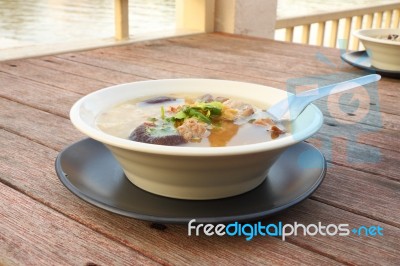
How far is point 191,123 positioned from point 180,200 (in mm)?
88

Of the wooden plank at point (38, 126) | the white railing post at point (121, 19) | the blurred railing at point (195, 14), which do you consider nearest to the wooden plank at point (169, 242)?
the wooden plank at point (38, 126)

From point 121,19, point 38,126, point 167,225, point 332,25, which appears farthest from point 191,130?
point 332,25

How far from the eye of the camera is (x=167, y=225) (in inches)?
21.5

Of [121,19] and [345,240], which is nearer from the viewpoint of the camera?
[345,240]

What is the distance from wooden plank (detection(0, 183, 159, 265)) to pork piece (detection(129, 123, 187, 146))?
11cm

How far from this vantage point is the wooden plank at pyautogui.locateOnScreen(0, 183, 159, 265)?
487mm

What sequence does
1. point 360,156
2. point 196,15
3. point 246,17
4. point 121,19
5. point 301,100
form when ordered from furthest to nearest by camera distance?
point 246,17 → point 196,15 → point 121,19 → point 360,156 → point 301,100

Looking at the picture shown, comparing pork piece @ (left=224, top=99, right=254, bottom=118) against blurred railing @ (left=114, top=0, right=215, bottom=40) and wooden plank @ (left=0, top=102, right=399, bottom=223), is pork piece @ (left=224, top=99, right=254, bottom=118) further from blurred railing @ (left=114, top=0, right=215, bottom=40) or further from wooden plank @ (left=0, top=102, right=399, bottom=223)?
blurred railing @ (left=114, top=0, right=215, bottom=40)

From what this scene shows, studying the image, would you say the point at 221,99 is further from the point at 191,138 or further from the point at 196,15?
the point at 196,15

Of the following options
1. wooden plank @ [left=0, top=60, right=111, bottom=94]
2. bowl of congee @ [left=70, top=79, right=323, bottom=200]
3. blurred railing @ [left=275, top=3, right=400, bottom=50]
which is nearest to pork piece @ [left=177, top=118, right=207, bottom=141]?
bowl of congee @ [left=70, top=79, right=323, bottom=200]

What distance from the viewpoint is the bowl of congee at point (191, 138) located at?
0.50 metres

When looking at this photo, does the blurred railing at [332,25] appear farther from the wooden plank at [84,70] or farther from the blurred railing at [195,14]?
the wooden plank at [84,70]

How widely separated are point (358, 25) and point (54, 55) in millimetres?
2267

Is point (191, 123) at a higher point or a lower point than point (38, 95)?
higher
